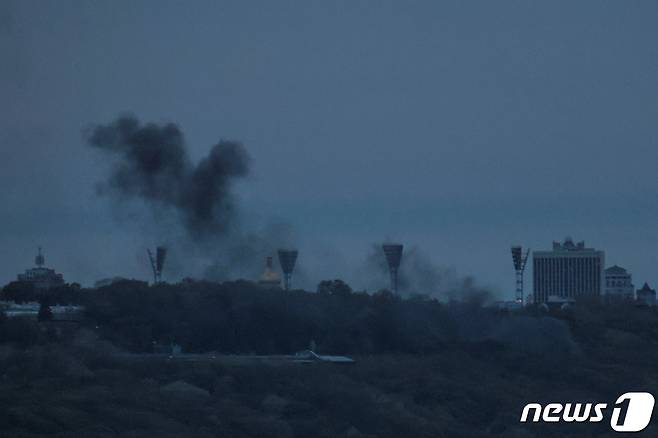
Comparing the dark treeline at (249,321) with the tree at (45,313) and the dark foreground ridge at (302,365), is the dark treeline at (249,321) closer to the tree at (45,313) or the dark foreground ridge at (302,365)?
the dark foreground ridge at (302,365)

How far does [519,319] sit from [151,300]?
25.9 metres

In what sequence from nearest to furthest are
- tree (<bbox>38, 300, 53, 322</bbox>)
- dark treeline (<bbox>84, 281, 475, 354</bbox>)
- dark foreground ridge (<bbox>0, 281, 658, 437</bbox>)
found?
dark foreground ridge (<bbox>0, 281, 658, 437</bbox>) → dark treeline (<bbox>84, 281, 475, 354</bbox>) → tree (<bbox>38, 300, 53, 322</bbox>)

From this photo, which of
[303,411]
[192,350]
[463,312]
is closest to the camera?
[303,411]

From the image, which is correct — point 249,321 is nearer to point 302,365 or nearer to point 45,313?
point 45,313

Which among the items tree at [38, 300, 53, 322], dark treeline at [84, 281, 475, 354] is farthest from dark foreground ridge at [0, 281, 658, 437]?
tree at [38, 300, 53, 322]

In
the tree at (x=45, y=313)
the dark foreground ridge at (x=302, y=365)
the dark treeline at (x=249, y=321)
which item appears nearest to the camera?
the dark foreground ridge at (x=302, y=365)

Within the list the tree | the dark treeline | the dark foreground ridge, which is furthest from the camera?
the tree

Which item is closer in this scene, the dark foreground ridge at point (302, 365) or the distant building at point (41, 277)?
the dark foreground ridge at point (302, 365)

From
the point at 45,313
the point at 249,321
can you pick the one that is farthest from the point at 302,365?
the point at 45,313

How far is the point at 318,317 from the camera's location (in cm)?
11462

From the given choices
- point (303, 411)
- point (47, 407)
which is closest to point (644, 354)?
point (303, 411)

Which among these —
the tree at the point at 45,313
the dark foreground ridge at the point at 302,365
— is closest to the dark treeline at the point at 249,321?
the dark foreground ridge at the point at 302,365

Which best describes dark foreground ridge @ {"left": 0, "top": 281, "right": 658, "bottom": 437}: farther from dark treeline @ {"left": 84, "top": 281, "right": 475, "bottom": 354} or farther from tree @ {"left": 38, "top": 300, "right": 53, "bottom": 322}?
tree @ {"left": 38, "top": 300, "right": 53, "bottom": 322}

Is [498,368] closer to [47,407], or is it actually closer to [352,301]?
[352,301]
